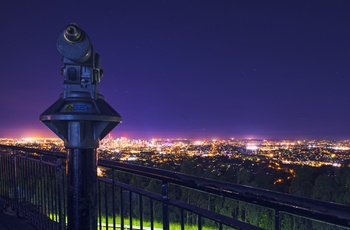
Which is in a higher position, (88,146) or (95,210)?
(88,146)

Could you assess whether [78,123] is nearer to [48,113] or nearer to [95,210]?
[48,113]

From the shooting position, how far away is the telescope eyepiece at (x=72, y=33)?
2.46 metres

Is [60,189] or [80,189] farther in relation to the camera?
[60,189]

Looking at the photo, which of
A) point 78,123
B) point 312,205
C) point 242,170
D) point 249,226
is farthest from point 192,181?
point 242,170

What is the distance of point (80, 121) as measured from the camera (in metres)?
2.58

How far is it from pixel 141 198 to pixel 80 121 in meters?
1.04

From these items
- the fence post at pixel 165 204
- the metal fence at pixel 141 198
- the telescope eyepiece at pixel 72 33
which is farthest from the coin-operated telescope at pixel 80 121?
the fence post at pixel 165 204

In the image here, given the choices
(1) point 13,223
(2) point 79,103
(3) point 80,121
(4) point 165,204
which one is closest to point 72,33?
(2) point 79,103

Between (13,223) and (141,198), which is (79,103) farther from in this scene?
(13,223)

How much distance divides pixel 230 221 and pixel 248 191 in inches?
10.6

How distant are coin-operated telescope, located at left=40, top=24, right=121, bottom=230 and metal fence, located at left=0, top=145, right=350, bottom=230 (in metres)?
0.50

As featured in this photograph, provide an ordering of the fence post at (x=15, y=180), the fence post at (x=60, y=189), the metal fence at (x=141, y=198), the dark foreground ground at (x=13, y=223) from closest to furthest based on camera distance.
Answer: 1. the metal fence at (x=141, y=198)
2. the fence post at (x=60, y=189)
3. the dark foreground ground at (x=13, y=223)
4. the fence post at (x=15, y=180)

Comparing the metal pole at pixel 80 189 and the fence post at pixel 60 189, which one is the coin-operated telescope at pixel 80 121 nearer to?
the metal pole at pixel 80 189

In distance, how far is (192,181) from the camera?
92.6 inches
